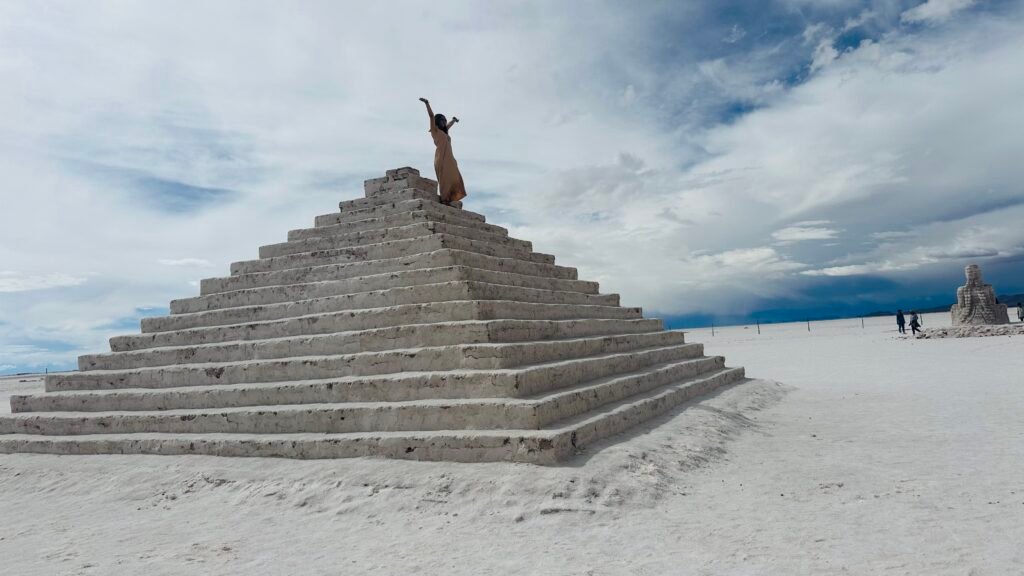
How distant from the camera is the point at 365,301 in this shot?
26.8ft

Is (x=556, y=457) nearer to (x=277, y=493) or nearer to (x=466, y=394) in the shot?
(x=466, y=394)

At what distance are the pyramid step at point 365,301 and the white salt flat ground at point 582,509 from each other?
2501mm

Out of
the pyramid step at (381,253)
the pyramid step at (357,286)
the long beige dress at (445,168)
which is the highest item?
the long beige dress at (445,168)

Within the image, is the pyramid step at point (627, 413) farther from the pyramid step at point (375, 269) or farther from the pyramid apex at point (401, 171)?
the pyramid apex at point (401, 171)

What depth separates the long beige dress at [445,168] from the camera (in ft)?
37.5

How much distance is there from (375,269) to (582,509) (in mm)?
5432

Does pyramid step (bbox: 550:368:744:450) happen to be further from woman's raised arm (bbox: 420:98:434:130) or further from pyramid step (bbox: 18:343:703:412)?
woman's raised arm (bbox: 420:98:434:130)

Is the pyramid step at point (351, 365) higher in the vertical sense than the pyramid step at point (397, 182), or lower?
lower

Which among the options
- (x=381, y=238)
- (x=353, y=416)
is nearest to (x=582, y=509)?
(x=353, y=416)

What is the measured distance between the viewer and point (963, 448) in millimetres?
6242

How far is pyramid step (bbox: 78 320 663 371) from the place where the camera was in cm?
680

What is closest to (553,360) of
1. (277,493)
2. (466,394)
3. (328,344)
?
(466,394)

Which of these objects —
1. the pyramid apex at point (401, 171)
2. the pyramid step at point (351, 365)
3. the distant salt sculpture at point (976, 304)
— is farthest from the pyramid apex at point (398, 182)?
the distant salt sculpture at point (976, 304)

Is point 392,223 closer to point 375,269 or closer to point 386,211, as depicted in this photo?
point 386,211
